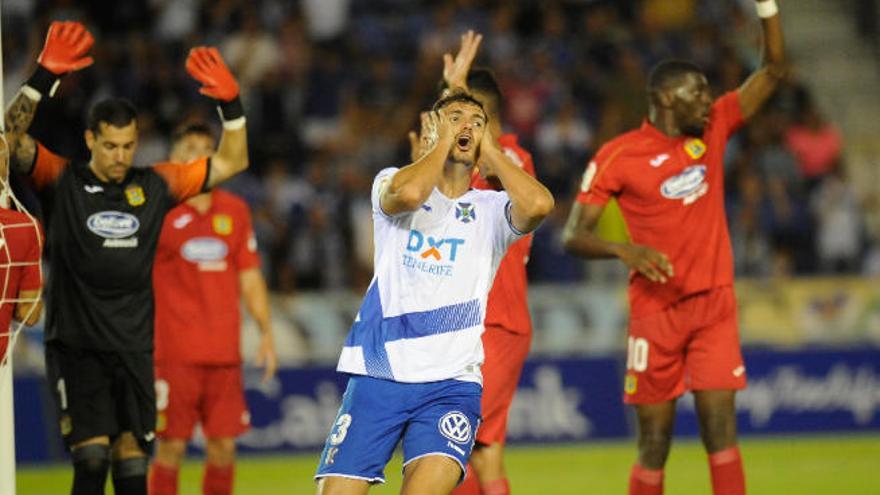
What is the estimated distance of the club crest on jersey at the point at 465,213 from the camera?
7.12m

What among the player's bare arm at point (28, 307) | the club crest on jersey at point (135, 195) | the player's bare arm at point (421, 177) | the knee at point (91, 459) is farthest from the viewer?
the club crest on jersey at point (135, 195)

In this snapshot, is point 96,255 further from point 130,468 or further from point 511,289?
point 511,289

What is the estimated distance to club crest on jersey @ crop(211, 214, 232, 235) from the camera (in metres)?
10.5

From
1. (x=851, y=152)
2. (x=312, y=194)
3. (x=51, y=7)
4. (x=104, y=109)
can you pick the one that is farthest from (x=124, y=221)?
(x=851, y=152)

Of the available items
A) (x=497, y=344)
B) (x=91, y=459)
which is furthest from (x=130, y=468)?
(x=497, y=344)

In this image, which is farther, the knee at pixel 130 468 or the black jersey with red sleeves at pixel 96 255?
the knee at pixel 130 468

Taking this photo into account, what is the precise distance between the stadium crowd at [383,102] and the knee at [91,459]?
24.5ft

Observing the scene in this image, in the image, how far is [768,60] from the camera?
9.13 metres

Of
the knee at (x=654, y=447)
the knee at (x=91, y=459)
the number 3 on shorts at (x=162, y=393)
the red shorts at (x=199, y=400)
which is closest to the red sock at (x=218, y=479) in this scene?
the red shorts at (x=199, y=400)

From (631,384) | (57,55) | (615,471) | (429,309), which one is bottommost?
(615,471)

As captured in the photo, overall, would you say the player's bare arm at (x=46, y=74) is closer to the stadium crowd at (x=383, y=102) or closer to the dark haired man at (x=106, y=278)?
the dark haired man at (x=106, y=278)

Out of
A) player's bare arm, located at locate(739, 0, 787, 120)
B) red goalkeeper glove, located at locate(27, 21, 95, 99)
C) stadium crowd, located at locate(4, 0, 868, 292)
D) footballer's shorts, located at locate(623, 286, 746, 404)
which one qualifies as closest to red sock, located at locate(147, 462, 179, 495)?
red goalkeeper glove, located at locate(27, 21, 95, 99)

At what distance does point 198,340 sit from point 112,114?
2287 millimetres

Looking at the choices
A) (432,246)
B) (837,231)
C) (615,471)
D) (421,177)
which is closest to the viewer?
(421,177)
